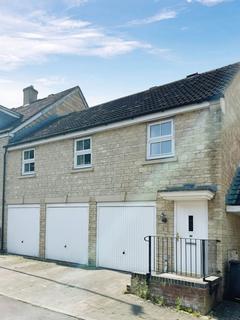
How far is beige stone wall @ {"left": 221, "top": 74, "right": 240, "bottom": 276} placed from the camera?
34.3 feet

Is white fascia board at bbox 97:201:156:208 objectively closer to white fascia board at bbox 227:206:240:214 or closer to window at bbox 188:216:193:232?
window at bbox 188:216:193:232

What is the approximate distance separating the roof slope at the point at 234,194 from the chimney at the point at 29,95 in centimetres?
1751

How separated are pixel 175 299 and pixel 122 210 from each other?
4308 mm

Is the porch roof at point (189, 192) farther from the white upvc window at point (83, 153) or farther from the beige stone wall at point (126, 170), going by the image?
the white upvc window at point (83, 153)

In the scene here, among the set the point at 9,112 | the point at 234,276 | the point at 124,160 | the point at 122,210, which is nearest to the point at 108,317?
the point at 234,276

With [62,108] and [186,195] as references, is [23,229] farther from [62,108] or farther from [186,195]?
[186,195]

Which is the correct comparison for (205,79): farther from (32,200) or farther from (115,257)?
(32,200)

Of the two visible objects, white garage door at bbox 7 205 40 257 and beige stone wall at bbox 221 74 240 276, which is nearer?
beige stone wall at bbox 221 74 240 276

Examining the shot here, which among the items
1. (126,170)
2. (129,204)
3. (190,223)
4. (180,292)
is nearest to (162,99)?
(126,170)

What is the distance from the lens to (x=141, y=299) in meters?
9.35

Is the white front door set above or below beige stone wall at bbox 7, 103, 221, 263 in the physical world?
below

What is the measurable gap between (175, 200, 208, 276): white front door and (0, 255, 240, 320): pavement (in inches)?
64.0

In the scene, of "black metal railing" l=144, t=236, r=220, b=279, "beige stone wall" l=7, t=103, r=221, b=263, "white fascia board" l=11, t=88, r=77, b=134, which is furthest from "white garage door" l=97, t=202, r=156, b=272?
"white fascia board" l=11, t=88, r=77, b=134

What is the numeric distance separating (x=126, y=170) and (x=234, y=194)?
384cm
